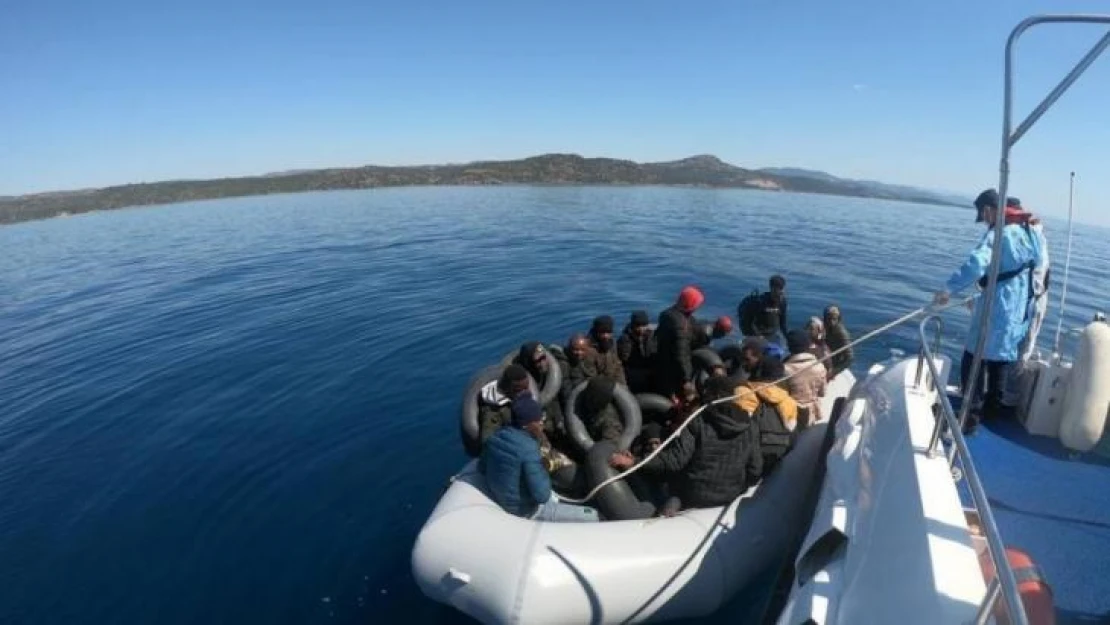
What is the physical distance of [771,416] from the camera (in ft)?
16.4

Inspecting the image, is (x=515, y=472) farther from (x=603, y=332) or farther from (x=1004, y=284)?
(x=1004, y=284)

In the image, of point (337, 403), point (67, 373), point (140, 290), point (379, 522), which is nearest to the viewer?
point (379, 522)

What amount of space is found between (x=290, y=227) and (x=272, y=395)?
33.6 metres

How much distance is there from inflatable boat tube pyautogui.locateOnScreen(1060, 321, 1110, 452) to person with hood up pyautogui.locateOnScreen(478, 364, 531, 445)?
5.08 meters

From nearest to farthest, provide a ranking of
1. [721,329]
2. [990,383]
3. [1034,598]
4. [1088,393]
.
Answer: [1034,598] → [1088,393] → [990,383] → [721,329]

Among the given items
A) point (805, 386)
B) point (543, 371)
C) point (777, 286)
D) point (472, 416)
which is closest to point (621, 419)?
point (543, 371)

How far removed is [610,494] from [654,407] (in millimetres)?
1674

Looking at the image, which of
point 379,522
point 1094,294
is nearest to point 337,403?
point 379,522

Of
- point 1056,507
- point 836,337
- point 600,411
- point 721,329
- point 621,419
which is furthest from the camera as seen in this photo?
point 836,337

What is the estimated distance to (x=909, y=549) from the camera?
9.89 ft

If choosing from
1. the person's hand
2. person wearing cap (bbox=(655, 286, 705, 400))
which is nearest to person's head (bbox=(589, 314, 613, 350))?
person wearing cap (bbox=(655, 286, 705, 400))

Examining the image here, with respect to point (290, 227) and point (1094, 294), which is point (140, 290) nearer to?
point (290, 227)

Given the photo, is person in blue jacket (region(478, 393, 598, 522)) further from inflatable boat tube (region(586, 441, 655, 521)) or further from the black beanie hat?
the black beanie hat

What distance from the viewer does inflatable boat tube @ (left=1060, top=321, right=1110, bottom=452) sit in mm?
4699
